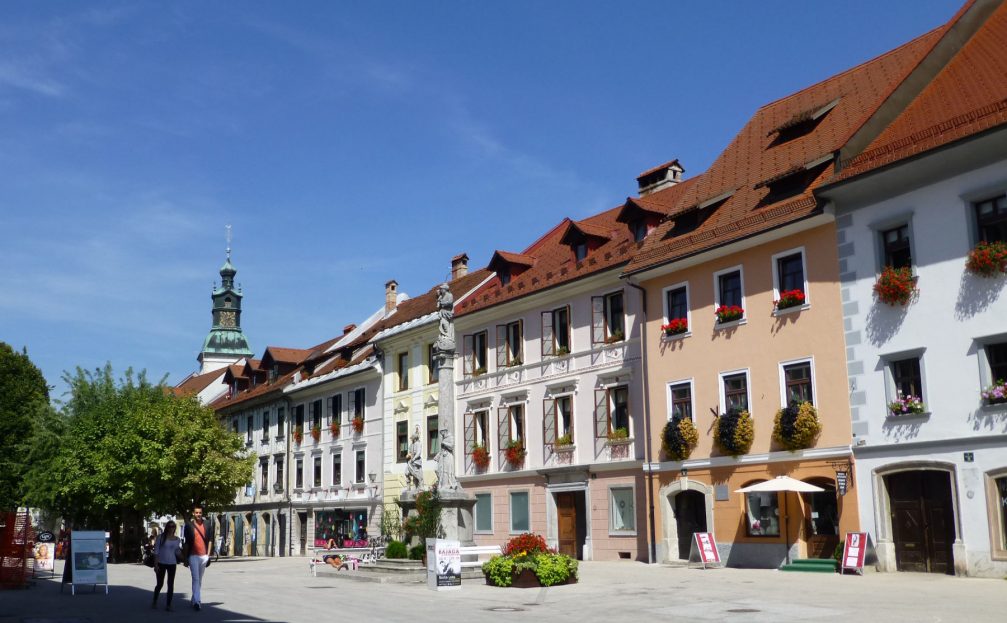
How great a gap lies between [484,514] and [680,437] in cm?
1173

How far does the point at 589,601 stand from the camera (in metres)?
19.3

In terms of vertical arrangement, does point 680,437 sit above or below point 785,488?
above

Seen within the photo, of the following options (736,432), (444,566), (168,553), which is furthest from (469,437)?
(168,553)

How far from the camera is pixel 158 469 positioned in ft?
143

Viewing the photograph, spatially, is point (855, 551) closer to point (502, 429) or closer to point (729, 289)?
point (729, 289)

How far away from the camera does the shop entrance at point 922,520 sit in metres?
23.2

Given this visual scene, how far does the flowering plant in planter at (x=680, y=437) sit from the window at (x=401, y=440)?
17300 mm

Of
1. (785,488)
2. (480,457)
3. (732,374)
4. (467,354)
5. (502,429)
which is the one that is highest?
(467,354)

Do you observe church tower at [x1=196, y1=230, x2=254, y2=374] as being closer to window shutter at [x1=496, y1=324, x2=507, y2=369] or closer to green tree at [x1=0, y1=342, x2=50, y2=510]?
green tree at [x1=0, y1=342, x2=50, y2=510]

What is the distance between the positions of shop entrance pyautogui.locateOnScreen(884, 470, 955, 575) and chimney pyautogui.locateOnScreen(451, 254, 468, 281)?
30.1 metres

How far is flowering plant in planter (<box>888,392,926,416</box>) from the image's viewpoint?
23.6 metres

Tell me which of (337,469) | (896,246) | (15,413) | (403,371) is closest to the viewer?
(896,246)

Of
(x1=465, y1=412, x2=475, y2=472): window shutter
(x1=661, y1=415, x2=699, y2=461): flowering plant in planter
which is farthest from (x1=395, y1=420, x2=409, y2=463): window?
(x1=661, y1=415, x2=699, y2=461): flowering plant in planter

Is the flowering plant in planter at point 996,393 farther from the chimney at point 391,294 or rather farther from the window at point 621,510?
the chimney at point 391,294
